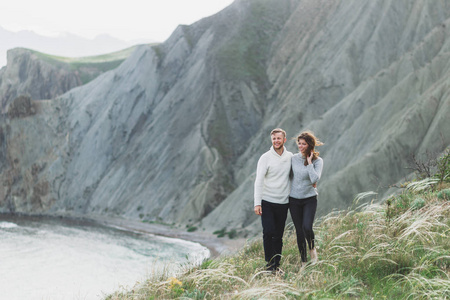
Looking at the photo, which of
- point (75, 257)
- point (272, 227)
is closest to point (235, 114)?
point (75, 257)

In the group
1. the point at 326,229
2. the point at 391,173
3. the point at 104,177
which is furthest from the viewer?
the point at 104,177

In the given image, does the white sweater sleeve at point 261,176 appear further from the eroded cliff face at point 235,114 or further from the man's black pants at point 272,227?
the eroded cliff face at point 235,114

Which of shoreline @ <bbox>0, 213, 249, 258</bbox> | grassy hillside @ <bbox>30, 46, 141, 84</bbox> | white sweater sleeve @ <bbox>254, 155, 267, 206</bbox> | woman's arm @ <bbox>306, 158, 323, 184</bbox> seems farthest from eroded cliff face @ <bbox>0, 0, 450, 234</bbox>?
grassy hillside @ <bbox>30, 46, 141, 84</bbox>

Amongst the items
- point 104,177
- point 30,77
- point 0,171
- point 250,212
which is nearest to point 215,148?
point 250,212

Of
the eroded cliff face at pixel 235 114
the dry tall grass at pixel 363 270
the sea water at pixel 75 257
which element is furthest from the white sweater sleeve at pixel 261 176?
the eroded cliff face at pixel 235 114

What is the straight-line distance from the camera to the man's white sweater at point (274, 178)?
24.5 ft

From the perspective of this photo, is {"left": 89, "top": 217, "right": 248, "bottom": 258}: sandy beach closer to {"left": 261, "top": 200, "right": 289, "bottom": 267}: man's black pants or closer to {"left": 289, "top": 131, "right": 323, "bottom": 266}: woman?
{"left": 261, "top": 200, "right": 289, "bottom": 267}: man's black pants

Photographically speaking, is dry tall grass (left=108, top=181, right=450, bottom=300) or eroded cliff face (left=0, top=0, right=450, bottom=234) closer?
dry tall grass (left=108, top=181, right=450, bottom=300)

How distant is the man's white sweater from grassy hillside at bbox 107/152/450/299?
1.10m

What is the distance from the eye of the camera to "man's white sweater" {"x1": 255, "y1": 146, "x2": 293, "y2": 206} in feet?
24.5

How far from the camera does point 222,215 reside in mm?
44500

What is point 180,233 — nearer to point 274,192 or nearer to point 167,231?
point 167,231

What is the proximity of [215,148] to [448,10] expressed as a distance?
28479mm

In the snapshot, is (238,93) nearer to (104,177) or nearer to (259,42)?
(259,42)
